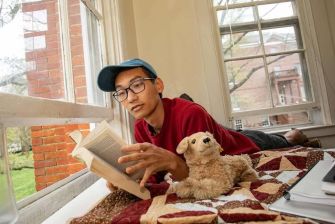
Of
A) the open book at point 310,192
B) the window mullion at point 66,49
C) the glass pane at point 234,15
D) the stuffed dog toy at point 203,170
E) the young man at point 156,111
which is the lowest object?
the open book at point 310,192

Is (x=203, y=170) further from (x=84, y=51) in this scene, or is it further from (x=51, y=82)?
(x=84, y=51)

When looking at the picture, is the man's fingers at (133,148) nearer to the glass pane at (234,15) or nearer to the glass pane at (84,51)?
the glass pane at (84,51)

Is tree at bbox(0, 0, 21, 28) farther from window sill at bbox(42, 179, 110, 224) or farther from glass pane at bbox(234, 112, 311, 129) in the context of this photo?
glass pane at bbox(234, 112, 311, 129)

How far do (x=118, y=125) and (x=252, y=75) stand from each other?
117 centimetres

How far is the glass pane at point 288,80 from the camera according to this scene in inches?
77.7

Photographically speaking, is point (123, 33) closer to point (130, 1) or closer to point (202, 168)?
point (130, 1)

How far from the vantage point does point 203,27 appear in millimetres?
1936

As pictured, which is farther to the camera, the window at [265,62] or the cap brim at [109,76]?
the window at [265,62]

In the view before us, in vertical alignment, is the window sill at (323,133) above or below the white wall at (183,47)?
below

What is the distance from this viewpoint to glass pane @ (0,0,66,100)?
2.12 feet

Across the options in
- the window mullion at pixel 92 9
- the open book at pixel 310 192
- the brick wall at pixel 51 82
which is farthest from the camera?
the window mullion at pixel 92 9

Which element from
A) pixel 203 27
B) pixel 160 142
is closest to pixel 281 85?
pixel 203 27

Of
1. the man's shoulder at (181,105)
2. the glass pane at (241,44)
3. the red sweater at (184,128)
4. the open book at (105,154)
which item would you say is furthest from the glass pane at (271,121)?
the open book at (105,154)

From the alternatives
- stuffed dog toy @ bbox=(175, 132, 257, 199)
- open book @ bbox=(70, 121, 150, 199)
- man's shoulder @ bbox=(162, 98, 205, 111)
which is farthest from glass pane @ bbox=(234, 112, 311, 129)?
open book @ bbox=(70, 121, 150, 199)
